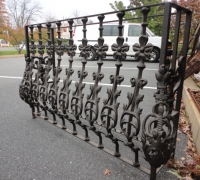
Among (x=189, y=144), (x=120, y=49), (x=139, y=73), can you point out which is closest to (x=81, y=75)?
(x=120, y=49)

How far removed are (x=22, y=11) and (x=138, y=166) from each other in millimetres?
29159

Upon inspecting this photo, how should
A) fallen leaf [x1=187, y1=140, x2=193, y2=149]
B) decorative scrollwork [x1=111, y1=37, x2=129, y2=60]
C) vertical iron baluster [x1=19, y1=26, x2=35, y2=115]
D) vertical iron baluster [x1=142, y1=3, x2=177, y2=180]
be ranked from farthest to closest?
1. vertical iron baluster [x1=19, y1=26, x2=35, y2=115]
2. fallen leaf [x1=187, y1=140, x2=193, y2=149]
3. decorative scrollwork [x1=111, y1=37, x2=129, y2=60]
4. vertical iron baluster [x1=142, y1=3, x2=177, y2=180]

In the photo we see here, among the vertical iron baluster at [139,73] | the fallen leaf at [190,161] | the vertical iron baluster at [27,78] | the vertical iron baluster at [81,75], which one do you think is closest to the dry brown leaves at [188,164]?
the fallen leaf at [190,161]

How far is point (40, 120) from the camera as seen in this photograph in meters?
2.54

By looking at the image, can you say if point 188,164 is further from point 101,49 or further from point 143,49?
point 101,49

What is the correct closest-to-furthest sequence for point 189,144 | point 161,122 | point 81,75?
1. point 161,122
2. point 81,75
3. point 189,144

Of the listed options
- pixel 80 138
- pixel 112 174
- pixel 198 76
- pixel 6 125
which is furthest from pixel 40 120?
pixel 198 76

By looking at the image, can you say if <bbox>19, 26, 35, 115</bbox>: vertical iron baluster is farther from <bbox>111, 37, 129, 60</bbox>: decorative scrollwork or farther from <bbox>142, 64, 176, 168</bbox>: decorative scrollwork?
<bbox>142, 64, 176, 168</bbox>: decorative scrollwork

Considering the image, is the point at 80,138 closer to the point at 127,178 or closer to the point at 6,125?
the point at 127,178

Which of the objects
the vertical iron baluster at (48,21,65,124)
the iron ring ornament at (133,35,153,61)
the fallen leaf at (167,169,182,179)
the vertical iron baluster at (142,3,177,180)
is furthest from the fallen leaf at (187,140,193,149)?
the vertical iron baluster at (48,21,65,124)

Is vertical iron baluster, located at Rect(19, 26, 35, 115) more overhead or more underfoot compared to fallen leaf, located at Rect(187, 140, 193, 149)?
→ more overhead

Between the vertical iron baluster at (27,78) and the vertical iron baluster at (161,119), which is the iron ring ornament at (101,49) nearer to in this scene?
the vertical iron baluster at (161,119)

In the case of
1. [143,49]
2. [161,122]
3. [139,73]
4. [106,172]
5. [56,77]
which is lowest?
[106,172]

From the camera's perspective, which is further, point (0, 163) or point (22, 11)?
point (22, 11)
